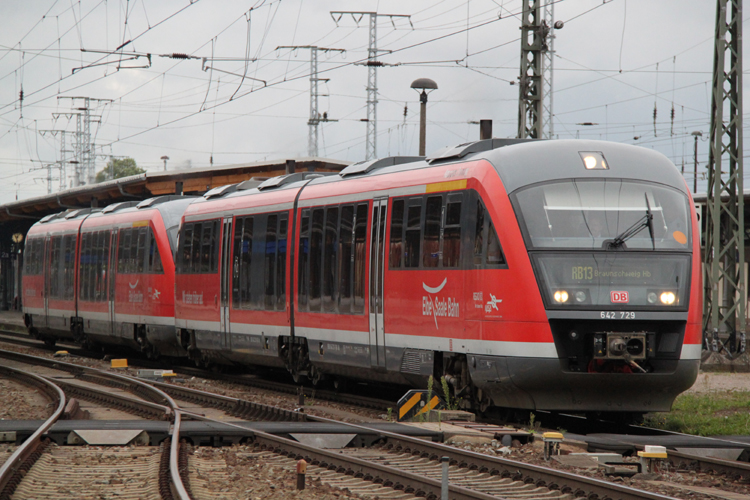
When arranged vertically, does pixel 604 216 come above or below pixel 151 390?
above

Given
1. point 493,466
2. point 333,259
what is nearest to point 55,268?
point 333,259

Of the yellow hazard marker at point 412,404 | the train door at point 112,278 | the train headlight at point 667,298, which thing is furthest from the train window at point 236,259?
the train headlight at point 667,298

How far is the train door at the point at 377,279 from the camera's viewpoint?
14000mm

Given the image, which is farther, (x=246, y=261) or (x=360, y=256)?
(x=246, y=261)

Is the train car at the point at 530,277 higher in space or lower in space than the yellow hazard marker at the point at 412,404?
higher

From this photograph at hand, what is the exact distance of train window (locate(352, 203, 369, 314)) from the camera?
47.5 ft

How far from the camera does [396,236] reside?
A: 13719 mm

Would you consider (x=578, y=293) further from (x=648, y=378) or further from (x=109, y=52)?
(x=109, y=52)

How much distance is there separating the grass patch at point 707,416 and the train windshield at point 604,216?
225 centimetres

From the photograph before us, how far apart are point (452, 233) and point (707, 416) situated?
4.15 metres

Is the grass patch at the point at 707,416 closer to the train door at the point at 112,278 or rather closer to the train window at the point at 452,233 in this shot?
the train window at the point at 452,233

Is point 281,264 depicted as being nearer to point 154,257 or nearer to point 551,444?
point 154,257

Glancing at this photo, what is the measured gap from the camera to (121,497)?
7648mm

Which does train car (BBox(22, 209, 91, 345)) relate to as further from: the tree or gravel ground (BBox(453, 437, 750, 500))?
the tree
